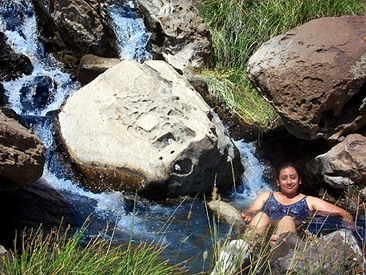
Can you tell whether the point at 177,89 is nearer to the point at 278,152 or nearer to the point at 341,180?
the point at 278,152

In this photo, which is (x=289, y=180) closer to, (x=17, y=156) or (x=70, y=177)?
(x=70, y=177)

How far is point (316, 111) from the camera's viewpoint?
15.5 feet

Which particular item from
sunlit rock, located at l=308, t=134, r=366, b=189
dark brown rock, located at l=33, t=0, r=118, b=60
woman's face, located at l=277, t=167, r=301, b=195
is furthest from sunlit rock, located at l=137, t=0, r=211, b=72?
woman's face, located at l=277, t=167, r=301, b=195

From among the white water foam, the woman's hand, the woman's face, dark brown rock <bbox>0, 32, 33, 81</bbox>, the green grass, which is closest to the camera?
the woman's hand

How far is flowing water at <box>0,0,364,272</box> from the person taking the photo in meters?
3.85

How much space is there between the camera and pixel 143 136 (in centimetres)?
482

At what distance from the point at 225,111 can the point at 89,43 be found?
291cm

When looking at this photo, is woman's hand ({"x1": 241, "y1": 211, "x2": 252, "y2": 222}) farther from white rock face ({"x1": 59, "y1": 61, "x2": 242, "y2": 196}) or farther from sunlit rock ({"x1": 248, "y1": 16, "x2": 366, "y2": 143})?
sunlit rock ({"x1": 248, "y1": 16, "x2": 366, "y2": 143})

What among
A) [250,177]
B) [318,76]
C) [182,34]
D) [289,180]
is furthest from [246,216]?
[182,34]

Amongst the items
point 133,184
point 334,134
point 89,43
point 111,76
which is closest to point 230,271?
point 133,184

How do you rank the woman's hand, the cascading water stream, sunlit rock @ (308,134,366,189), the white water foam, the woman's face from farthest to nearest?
the white water foam
sunlit rock @ (308,134,366,189)
the woman's face
the woman's hand
the cascading water stream

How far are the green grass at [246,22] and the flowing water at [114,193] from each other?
1.39 meters

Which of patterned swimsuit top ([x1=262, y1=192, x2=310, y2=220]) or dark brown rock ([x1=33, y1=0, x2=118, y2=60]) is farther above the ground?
dark brown rock ([x1=33, y1=0, x2=118, y2=60])

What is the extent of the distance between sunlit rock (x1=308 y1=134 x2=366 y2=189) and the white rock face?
1.14 meters
